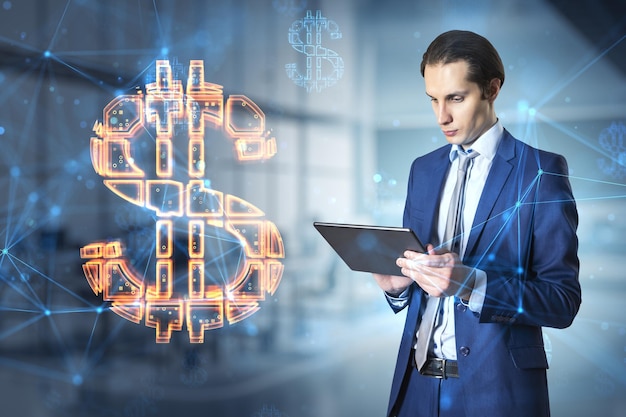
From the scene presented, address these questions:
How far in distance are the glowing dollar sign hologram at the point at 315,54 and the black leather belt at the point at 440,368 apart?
1.85 meters

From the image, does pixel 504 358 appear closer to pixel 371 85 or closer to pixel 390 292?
pixel 390 292

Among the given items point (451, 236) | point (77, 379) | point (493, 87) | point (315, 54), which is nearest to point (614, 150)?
point (315, 54)

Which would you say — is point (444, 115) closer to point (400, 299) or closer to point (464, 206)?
point (464, 206)

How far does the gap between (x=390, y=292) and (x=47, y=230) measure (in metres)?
2.18

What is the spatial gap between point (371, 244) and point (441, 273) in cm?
19

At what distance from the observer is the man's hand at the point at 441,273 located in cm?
154

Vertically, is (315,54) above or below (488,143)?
above

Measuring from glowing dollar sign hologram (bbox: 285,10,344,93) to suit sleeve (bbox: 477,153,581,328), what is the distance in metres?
1.75

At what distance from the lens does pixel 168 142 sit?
3.32m

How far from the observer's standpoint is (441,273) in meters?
1.55

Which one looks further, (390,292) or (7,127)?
(7,127)

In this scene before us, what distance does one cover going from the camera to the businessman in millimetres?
1574

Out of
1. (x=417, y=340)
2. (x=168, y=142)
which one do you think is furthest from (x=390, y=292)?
(x=168, y=142)

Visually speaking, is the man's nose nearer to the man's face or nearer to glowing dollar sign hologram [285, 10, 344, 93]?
the man's face
